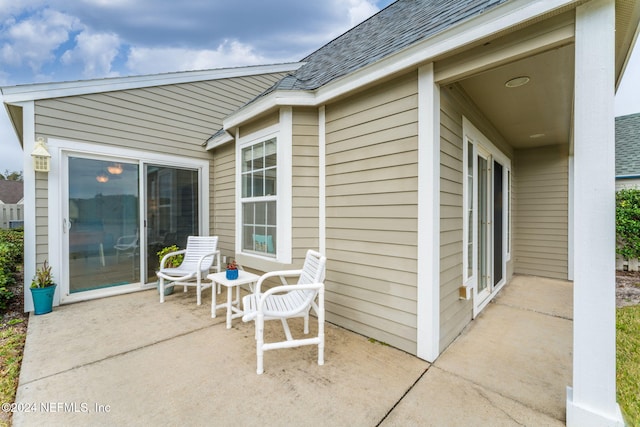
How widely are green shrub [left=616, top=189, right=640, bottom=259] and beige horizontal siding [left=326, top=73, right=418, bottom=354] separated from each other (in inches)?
251

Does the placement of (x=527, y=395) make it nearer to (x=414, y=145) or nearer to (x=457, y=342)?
(x=457, y=342)

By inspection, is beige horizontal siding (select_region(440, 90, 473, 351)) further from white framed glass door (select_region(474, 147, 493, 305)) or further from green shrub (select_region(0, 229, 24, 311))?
green shrub (select_region(0, 229, 24, 311))

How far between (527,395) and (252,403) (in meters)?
1.83

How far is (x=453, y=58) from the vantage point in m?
2.08

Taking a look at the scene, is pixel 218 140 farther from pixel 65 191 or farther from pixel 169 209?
pixel 65 191

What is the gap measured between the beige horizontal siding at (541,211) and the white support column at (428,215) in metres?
4.27

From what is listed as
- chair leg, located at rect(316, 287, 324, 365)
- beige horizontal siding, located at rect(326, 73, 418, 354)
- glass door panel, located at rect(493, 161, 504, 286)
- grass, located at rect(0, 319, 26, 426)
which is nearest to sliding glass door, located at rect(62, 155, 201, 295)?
grass, located at rect(0, 319, 26, 426)

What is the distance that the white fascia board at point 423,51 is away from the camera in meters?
1.64

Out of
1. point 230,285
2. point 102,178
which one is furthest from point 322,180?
point 102,178

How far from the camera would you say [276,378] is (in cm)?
197

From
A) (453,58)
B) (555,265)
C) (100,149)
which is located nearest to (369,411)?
(453,58)

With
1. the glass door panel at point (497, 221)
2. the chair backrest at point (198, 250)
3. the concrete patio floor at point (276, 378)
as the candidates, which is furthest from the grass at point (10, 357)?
the glass door panel at point (497, 221)

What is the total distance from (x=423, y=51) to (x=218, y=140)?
3530 millimetres

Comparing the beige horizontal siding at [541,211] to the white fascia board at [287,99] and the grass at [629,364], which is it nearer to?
the grass at [629,364]
